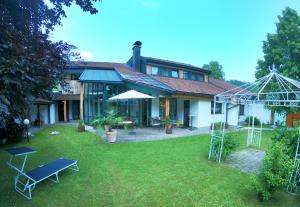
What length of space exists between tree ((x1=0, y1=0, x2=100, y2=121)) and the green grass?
2.03 meters

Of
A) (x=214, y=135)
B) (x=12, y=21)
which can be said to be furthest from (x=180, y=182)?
(x=12, y=21)

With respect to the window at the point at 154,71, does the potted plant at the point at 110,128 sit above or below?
below

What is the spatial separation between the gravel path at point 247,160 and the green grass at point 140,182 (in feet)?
1.75

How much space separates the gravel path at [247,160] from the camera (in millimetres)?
6601

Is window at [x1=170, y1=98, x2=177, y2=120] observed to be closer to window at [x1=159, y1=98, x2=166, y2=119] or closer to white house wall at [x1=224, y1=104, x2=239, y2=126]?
window at [x1=159, y1=98, x2=166, y2=119]

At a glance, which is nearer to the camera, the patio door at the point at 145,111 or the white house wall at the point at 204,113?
the patio door at the point at 145,111

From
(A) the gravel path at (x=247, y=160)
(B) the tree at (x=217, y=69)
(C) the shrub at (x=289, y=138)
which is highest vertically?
(B) the tree at (x=217, y=69)

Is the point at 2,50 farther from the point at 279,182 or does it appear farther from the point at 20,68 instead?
the point at 279,182

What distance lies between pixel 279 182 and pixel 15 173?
700 cm

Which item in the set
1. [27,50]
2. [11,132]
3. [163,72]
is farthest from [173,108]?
[27,50]

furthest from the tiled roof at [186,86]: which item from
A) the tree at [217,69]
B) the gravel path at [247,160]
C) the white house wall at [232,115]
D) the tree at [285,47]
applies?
the tree at [217,69]

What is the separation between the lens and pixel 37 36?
600 centimetres

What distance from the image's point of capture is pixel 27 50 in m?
4.39

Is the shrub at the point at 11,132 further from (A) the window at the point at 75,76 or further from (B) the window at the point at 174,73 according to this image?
(B) the window at the point at 174,73
